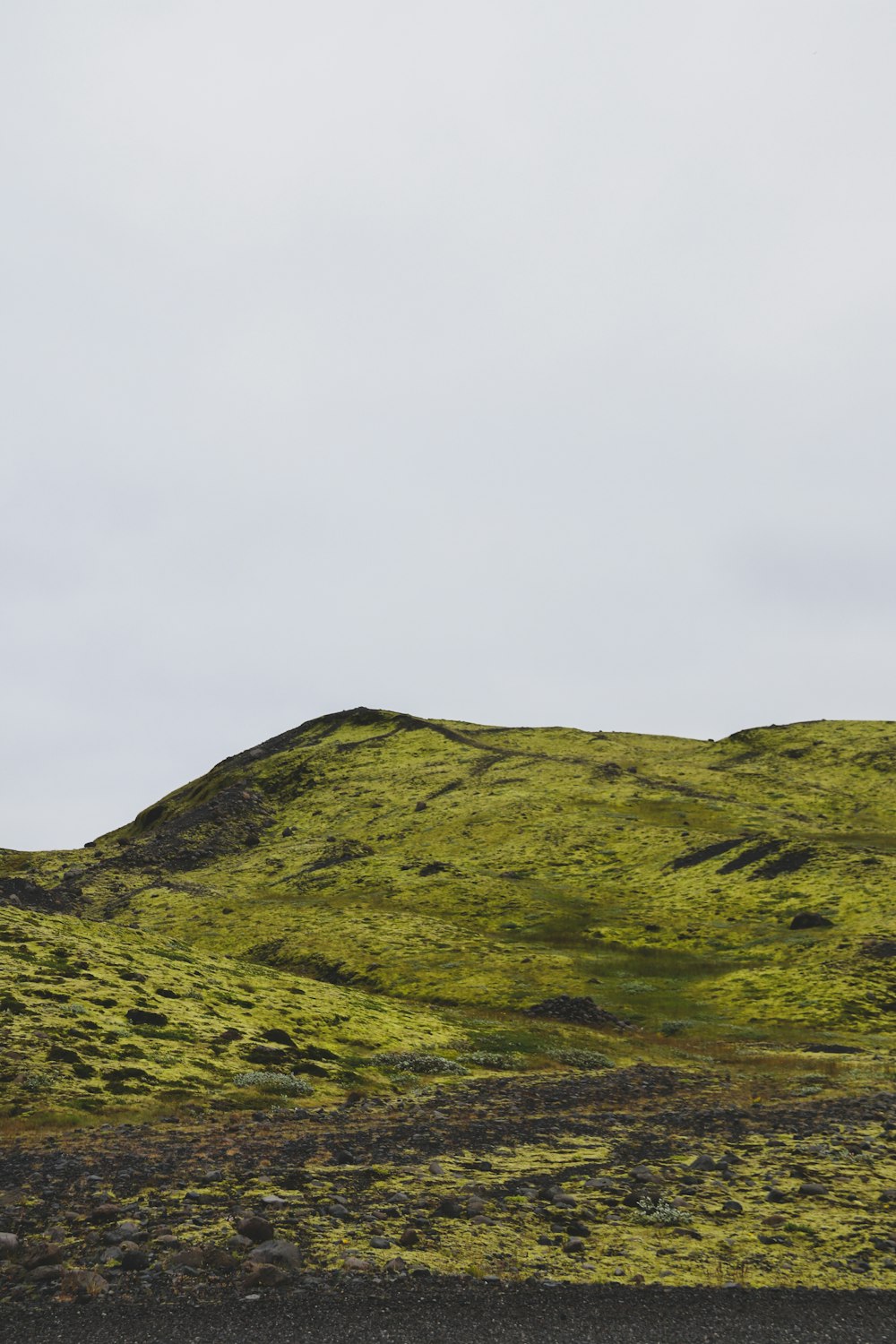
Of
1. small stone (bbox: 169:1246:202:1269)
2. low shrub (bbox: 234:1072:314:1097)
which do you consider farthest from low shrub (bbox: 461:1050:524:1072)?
→ small stone (bbox: 169:1246:202:1269)

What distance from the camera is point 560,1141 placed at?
19922 millimetres

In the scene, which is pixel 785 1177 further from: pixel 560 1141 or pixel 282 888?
pixel 282 888

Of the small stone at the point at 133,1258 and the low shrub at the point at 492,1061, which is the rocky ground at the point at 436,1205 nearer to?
the small stone at the point at 133,1258

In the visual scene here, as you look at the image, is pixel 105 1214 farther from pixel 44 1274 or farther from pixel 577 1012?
pixel 577 1012

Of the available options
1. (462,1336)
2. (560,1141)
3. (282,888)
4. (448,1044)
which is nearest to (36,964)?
(448,1044)

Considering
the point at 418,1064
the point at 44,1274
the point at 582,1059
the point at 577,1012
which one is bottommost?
the point at 577,1012

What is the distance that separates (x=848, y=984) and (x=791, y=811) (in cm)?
5412

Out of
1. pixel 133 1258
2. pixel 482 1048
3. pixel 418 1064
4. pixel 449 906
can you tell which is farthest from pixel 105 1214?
→ pixel 449 906

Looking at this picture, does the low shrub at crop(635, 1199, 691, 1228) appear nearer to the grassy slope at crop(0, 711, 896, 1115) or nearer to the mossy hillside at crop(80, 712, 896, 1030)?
the grassy slope at crop(0, 711, 896, 1115)

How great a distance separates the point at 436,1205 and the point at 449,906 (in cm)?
6581

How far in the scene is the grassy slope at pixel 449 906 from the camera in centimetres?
3222

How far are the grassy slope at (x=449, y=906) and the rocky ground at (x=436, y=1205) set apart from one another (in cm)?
672

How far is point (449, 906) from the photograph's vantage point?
78.2m

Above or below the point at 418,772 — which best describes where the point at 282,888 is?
below
